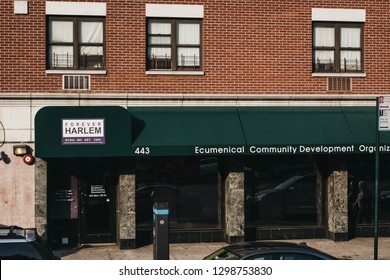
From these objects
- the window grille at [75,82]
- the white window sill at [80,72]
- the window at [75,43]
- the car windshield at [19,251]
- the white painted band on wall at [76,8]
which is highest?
the white painted band on wall at [76,8]

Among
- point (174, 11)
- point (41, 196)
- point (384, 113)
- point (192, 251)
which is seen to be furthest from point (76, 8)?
point (384, 113)

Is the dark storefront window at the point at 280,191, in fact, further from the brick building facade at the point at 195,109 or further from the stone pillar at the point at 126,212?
the stone pillar at the point at 126,212

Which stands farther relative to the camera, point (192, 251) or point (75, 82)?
point (75, 82)

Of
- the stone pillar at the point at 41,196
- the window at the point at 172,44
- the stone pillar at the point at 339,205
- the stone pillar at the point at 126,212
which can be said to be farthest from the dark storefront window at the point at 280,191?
the stone pillar at the point at 41,196

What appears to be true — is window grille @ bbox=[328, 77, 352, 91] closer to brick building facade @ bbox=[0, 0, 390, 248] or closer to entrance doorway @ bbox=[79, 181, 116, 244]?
brick building facade @ bbox=[0, 0, 390, 248]

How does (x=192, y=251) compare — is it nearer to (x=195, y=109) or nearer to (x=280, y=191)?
(x=280, y=191)

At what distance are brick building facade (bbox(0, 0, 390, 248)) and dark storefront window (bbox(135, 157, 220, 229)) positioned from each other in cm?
4

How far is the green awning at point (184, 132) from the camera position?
18.4 meters

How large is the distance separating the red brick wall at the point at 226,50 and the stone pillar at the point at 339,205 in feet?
8.16

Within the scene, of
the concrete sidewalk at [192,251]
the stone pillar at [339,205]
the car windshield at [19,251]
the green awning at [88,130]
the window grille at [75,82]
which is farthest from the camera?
the stone pillar at [339,205]

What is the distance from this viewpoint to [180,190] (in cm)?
1962

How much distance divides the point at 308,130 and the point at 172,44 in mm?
4375

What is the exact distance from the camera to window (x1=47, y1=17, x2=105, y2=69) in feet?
62.4

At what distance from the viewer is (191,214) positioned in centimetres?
1970
